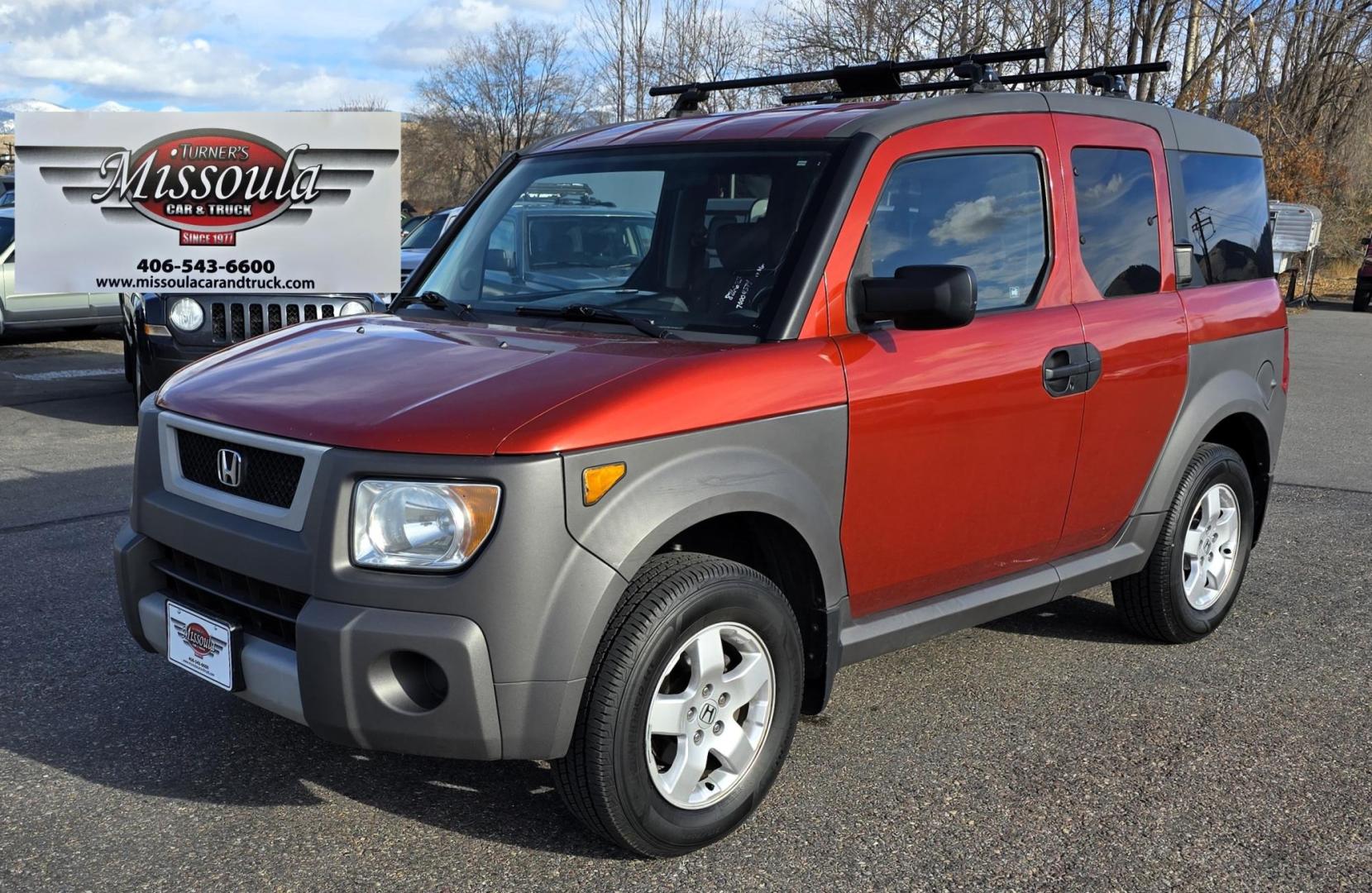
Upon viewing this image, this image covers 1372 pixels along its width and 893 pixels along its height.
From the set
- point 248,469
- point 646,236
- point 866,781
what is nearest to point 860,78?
point 646,236

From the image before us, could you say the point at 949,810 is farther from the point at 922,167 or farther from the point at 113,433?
the point at 113,433

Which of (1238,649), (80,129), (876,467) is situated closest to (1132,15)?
(80,129)

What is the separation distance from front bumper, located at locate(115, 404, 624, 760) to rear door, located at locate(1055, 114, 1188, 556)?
2051 millimetres

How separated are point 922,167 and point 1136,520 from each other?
1.62m

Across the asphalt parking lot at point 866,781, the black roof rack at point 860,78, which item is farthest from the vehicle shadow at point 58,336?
the black roof rack at point 860,78

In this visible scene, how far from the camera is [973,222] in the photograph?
407 cm

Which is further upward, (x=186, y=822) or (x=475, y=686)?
(x=475, y=686)

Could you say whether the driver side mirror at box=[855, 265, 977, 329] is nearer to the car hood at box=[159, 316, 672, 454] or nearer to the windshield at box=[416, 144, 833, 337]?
the windshield at box=[416, 144, 833, 337]

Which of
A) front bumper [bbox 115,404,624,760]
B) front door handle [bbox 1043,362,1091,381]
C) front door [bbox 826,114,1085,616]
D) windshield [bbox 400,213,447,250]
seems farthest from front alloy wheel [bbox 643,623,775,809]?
windshield [bbox 400,213,447,250]

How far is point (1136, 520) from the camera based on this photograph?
15.3 feet

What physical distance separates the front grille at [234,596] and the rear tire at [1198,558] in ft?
10.5

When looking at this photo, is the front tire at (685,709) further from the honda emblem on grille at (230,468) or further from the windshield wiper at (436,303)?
the windshield wiper at (436,303)

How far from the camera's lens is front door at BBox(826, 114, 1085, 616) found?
366 cm

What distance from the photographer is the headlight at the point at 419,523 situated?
2906 millimetres
